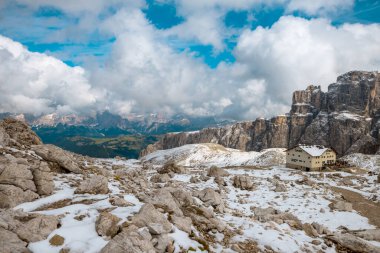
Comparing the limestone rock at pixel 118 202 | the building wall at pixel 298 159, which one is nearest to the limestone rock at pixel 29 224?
the limestone rock at pixel 118 202

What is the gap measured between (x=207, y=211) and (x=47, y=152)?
62.9ft

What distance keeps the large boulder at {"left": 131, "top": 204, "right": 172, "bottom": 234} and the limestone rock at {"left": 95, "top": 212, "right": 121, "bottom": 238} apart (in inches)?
42.6

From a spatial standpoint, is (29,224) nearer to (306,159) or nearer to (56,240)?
(56,240)

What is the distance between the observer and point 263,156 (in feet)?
561

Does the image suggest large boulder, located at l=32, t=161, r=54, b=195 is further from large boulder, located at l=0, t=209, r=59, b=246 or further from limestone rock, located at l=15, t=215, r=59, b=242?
limestone rock, located at l=15, t=215, r=59, b=242

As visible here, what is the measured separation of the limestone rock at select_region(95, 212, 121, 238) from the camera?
15.2 metres

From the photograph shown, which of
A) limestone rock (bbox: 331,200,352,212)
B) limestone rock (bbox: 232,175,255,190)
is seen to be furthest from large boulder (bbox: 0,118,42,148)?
limestone rock (bbox: 331,200,352,212)

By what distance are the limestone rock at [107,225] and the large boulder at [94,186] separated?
7.56 metres

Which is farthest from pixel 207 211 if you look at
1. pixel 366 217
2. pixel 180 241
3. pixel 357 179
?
pixel 357 179

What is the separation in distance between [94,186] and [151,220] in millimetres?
8610

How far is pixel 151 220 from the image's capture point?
56.2 ft

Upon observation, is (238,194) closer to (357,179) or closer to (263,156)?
(357,179)

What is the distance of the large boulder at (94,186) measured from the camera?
23094 mm

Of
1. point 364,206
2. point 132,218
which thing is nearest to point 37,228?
point 132,218
